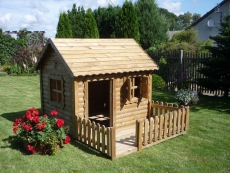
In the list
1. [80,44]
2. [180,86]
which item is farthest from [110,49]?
[180,86]

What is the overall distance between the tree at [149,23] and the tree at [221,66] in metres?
17.3

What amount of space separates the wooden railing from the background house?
99.4ft

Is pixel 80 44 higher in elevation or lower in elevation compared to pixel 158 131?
higher

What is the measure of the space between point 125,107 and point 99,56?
2190mm

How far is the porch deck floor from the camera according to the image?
7.40 meters

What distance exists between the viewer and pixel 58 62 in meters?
8.88

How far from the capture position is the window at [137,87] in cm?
919

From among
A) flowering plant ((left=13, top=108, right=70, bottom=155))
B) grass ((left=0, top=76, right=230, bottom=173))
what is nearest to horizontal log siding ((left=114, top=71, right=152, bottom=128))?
grass ((left=0, top=76, right=230, bottom=173))

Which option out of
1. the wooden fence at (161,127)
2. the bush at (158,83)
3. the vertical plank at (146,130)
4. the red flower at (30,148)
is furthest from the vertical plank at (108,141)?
the bush at (158,83)

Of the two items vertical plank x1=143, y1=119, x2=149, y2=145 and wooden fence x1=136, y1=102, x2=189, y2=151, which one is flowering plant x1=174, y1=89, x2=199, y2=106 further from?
vertical plank x1=143, y1=119, x2=149, y2=145

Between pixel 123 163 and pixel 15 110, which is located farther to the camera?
pixel 15 110

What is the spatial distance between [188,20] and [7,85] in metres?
108

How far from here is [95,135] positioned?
25.5 feet

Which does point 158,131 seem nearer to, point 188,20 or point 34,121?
point 34,121
